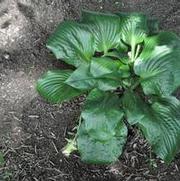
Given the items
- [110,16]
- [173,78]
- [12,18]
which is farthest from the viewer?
[12,18]

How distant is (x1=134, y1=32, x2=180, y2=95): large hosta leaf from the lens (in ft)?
8.48

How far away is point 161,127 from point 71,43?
2.28 feet

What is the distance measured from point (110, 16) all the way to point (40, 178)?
0.98 meters

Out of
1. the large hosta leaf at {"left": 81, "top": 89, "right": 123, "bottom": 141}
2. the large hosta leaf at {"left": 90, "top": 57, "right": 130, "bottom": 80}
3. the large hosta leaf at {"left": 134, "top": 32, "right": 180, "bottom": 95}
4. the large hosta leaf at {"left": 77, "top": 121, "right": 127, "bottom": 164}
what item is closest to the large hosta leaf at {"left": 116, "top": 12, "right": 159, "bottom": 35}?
the large hosta leaf at {"left": 134, "top": 32, "right": 180, "bottom": 95}

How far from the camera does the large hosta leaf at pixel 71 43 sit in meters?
2.81

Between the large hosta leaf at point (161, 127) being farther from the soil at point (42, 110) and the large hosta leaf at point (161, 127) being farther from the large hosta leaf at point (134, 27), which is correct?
the large hosta leaf at point (134, 27)

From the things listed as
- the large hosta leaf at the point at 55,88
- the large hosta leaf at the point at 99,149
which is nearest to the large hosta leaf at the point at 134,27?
the large hosta leaf at the point at 55,88

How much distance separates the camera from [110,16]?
112 inches

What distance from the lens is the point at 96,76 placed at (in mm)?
2652

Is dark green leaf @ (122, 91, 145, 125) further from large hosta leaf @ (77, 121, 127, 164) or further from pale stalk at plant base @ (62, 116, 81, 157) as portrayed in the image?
pale stalk at plant base @ (62, 116, 81, 157)

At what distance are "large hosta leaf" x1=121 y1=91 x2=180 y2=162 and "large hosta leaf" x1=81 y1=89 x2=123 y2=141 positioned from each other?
8 centimetres

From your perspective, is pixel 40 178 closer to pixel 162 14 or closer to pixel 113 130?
pixel 113 130

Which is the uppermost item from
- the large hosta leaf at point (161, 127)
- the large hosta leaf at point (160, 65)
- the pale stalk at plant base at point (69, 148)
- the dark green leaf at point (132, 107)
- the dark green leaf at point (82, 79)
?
the large hosta leaf at point (160, 65)

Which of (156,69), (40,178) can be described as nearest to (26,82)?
(40,178)
